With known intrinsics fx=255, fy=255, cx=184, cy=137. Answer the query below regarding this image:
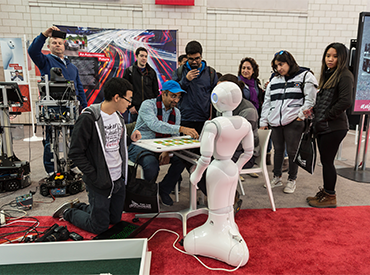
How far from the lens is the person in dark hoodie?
185cm

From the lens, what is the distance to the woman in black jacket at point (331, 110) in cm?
242

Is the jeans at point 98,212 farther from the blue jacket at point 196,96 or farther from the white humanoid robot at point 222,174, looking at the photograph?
the blue jacket at point 196,96

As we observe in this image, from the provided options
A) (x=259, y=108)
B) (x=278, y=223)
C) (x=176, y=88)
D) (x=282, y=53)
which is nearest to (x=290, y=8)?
(x=259, y=108)

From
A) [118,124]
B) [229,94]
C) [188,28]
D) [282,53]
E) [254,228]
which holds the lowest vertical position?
[254,228]

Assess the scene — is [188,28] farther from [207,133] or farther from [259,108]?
[207,133]

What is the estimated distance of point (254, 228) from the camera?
2.16 m

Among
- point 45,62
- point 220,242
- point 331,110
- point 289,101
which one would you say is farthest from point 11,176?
point 331,110

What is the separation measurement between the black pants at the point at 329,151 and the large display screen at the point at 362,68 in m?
1.12

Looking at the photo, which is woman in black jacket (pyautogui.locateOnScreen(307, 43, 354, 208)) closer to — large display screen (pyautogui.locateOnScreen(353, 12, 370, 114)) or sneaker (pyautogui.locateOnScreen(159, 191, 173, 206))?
large display screen (pyautogui.locateOnScreen(353, 12, 370, 114))

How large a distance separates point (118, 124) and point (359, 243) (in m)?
2.07

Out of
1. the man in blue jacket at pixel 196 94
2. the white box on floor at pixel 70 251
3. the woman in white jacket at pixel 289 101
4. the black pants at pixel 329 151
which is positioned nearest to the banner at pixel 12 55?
the man in blue jacket at pixel 196 94

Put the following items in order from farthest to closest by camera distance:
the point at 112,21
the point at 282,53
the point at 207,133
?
the point at 112,21 < the point at 282,53 < the point at 207,133

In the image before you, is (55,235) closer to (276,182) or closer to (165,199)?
(165,199)

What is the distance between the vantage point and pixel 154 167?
7.48 ft
